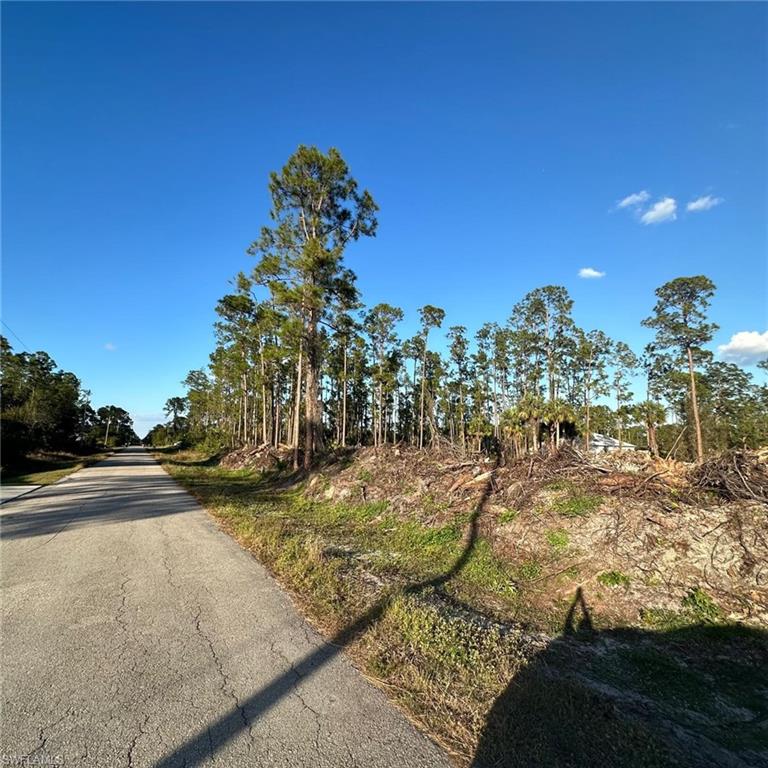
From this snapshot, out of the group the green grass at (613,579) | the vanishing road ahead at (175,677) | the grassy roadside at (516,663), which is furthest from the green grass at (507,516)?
the vanishing road ahead at (175,677)

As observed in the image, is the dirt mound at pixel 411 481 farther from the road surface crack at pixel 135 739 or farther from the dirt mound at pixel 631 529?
the road surface crack at pixel 135 739

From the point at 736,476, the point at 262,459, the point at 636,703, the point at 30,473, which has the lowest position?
the point at 636,703

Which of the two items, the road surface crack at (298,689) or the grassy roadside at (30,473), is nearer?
the road surface crack at (298,689)

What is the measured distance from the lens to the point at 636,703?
3.14m

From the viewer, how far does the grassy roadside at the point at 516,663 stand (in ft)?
8.80

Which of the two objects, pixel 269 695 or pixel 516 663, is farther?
pixel 516 663

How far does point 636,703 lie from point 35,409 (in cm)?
4838

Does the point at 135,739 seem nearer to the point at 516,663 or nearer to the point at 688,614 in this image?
the point at 516,663

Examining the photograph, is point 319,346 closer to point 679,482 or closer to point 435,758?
point 679,482

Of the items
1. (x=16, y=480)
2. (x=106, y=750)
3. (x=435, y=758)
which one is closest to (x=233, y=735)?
(x=106, y=750)

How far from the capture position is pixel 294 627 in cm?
436

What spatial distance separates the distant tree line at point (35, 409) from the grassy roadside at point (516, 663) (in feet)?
97.3

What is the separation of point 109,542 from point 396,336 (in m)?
35.5

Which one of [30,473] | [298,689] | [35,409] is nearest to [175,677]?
[298,689]
